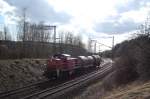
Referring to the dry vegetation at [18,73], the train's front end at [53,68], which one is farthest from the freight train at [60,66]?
the dry vegetation at [18,73]

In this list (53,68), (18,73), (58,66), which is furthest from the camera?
(58,66)

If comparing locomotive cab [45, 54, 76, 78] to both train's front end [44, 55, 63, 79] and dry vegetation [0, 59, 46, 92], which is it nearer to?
train's front end [44, 55, 63, 79]

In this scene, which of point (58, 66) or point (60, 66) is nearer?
point (58, 66)

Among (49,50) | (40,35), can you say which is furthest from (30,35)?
(49,50)

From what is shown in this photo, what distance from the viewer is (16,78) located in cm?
3111

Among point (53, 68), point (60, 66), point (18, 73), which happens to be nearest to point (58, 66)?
point (60, 66)

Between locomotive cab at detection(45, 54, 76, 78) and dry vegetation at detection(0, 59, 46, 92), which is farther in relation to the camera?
locomotive cab at detection(45, 54, 76, 78)

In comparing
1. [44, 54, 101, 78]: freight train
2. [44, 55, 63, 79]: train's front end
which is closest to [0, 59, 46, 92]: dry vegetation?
[44, 55, 63, 79]: train's front end

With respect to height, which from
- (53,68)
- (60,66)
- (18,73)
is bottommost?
(18,73)

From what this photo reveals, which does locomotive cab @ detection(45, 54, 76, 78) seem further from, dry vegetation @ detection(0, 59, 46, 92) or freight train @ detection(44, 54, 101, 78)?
dry vegetation @ detection(0, 59, 46, 92)

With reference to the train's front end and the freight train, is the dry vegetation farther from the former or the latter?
the freight train

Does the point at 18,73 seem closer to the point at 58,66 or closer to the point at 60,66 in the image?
the point at 58,66

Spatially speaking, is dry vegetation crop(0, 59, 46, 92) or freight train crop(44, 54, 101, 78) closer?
dry vegetation crop(0, 59, 46, 92)

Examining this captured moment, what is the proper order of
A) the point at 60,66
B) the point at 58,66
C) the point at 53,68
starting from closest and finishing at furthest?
the point at 53,68 → the point at 58,66 → the point at 60,66
